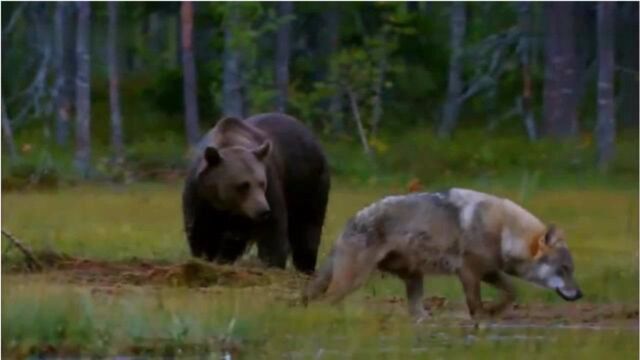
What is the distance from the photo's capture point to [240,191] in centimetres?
1349

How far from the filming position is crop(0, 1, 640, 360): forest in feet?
32.5

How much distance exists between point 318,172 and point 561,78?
20.2m

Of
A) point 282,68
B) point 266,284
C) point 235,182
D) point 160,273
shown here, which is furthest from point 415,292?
point 282,68

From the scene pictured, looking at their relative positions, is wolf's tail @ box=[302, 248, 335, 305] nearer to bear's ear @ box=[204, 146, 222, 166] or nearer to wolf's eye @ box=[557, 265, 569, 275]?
wolf's eye @ box=[557, 265, 569, 275]

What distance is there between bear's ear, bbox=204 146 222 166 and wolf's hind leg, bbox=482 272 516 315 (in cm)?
255

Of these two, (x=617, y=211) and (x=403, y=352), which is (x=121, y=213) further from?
(x=403, y=352)

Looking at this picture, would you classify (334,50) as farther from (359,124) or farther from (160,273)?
(160,273)

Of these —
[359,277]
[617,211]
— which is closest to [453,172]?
[617,211]

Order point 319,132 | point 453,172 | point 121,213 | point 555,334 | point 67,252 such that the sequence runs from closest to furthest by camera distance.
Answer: point 555,334
point 67,252
point 121,213
point 453,172
point 319,132

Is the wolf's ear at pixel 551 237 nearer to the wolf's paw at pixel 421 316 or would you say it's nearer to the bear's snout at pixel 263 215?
the wolf's paw at pixel 421 316

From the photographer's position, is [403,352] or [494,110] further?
[494,110]

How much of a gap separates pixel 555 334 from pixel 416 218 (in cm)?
131

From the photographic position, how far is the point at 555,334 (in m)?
10.5

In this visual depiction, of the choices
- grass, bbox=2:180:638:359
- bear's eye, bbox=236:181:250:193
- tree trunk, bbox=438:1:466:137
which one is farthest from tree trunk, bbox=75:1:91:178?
bear's eye, bbox=236:181:250:193
